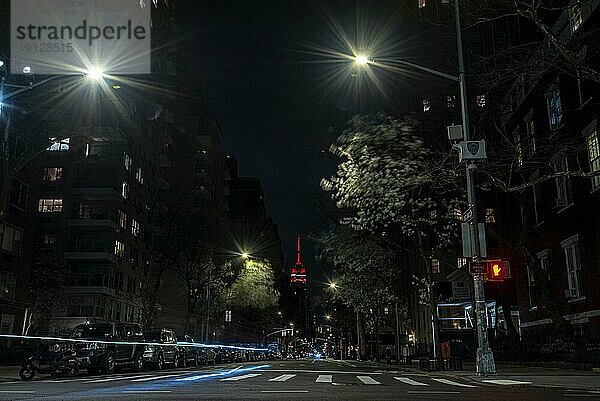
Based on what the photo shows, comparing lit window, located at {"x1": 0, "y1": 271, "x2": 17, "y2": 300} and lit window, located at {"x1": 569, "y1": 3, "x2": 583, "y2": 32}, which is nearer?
lit window, located at {"x1": 569, "y1": 3, "x2": 583, "y2": 32}

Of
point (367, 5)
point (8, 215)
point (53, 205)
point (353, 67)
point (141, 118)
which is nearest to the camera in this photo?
point (353, 67)

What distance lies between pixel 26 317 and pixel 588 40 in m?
39.1

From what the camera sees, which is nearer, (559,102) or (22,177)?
(559,102)

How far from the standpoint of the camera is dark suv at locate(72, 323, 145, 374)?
2267cm

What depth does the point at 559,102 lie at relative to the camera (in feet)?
92.6

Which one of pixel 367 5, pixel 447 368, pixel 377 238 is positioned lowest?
pixel 447 368

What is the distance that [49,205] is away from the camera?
184ft

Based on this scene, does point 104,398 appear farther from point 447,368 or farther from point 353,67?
point 447,368

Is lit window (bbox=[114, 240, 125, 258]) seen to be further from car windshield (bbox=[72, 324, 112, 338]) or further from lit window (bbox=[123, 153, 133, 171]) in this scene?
car windshield (bbox=[72, 324, 112, 338])

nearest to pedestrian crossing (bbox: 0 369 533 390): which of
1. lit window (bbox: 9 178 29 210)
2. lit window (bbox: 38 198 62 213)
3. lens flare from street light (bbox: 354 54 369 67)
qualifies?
lens flare from street light (bbox: 354 54 369 67)

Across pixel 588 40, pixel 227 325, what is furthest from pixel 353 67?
pixel 227 325

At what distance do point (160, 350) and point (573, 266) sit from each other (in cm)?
1985

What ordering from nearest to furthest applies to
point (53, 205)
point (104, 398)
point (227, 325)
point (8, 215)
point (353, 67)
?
point (104, 398) < point (353, 67) < point (8, 215) < point (53, 205) < point (227, 325)

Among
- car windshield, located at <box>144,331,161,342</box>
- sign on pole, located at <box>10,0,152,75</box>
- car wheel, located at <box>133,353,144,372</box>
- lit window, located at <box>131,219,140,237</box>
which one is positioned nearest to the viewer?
car wheel, located at <box>133,353,144,372</box>
